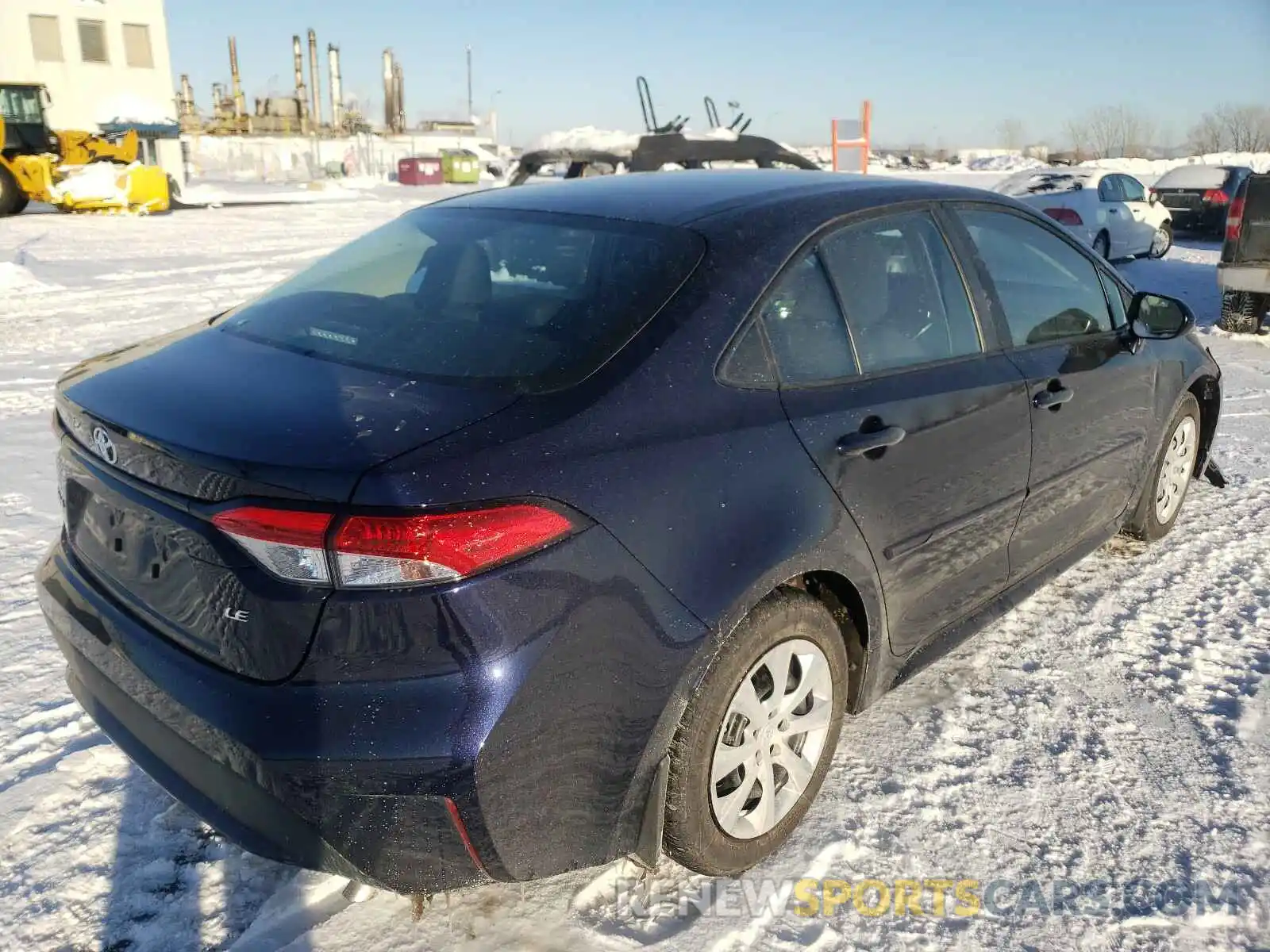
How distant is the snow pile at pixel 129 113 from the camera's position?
1586 inches

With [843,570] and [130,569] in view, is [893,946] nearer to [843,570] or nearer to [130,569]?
[843,570]

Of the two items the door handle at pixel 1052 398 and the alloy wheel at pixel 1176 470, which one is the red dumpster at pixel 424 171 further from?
the door handle at pixel 1052 398

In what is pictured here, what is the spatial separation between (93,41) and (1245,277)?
44372mm

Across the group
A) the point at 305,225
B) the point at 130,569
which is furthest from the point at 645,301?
the point at 305,225

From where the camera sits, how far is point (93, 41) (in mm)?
40250

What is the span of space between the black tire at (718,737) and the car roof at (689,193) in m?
1.06

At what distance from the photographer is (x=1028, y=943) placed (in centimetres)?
226

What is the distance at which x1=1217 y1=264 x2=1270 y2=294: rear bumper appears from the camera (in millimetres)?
8914

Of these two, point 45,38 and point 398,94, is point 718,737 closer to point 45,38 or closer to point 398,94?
point 45,38

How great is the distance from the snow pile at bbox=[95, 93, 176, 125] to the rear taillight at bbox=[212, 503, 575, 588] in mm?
45288

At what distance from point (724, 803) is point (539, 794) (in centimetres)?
57

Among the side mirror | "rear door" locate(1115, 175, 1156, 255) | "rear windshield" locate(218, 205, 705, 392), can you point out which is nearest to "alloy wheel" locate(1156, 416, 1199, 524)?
the side mirror

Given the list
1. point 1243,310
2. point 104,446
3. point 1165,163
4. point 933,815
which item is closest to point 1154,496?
point 933,815

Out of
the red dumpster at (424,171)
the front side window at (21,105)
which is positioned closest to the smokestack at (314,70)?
the red dumpster at (424,171)
